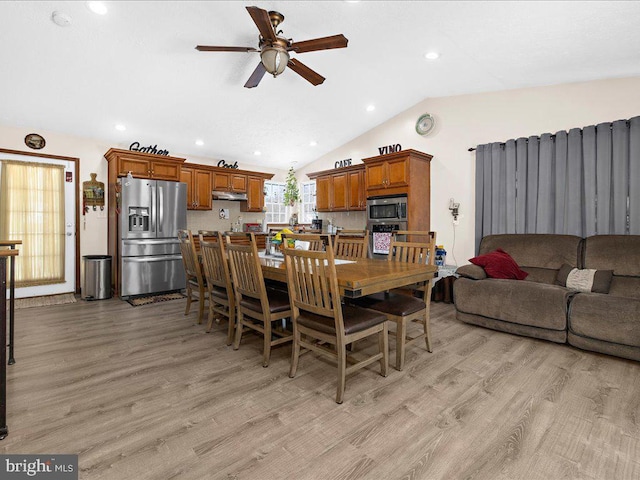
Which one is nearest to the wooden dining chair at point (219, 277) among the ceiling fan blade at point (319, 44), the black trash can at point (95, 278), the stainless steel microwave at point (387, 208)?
the ceiling fan blade at point (319, 44)

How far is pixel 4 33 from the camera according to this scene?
2971mm

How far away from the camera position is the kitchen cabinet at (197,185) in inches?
233

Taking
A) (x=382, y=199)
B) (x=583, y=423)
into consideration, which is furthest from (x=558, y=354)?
(x=382, y=199)

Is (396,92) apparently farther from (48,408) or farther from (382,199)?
(48,408)

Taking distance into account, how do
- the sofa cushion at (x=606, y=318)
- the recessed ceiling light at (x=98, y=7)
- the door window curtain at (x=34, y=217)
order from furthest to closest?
1. the door window curtain at (x=34, y=217)
2. the recessed ceiling light at (x=98, y=7)
3. the sofa cushion at (x=606, y=318)

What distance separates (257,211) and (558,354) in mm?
5579

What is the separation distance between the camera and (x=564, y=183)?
3.91 meters

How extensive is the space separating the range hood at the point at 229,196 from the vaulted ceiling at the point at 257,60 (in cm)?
116

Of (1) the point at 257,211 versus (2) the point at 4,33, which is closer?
(2) the point at 4,33

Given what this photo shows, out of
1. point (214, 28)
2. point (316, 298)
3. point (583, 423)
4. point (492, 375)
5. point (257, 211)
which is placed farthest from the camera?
point (257, 211)

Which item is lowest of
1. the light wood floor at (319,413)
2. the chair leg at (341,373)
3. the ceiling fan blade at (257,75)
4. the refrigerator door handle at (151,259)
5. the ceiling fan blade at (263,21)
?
the light wood floor at (319,413)

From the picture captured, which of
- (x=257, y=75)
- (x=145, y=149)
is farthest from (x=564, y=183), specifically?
(x=145, y=149)

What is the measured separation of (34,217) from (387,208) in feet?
17.2

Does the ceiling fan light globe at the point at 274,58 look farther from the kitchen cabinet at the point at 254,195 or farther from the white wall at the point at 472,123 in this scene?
the kitchen cabinet at the point at 254,195
